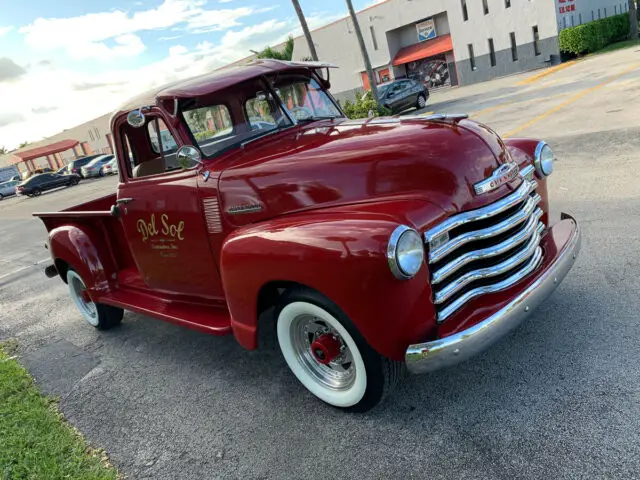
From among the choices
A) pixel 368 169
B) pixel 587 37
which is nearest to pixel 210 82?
pixel 368 169

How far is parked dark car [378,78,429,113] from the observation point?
70.1ft

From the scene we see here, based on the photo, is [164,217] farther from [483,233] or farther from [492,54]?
[492,54]

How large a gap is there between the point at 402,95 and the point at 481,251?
65.5 feet

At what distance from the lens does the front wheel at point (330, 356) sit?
9.04 feet

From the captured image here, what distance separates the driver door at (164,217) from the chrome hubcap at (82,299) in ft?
4.45

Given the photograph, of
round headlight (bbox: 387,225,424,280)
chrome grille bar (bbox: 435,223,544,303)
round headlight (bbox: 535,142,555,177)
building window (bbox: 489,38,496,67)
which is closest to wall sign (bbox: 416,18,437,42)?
building window (bbox: 489,38,496,67)

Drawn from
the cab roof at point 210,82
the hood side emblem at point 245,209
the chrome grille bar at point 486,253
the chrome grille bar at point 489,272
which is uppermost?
the cab roof at point 210,82

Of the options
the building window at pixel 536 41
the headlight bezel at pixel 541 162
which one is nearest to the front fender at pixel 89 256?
the headlight bezel at pixel 541 162

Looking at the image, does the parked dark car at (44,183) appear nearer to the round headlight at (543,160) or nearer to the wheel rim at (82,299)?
the wheel rim at (82,299)

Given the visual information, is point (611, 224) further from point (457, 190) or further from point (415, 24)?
point (415, 24)

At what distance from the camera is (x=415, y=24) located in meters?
34.9

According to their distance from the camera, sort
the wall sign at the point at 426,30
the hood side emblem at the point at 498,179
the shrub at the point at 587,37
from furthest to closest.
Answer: the wall sign at the point at 426,30
the shrub at the point at 587,37
the hood side emblem at the point at 498,179

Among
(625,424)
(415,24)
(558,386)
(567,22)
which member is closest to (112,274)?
(558,386)

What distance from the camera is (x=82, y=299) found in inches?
218
